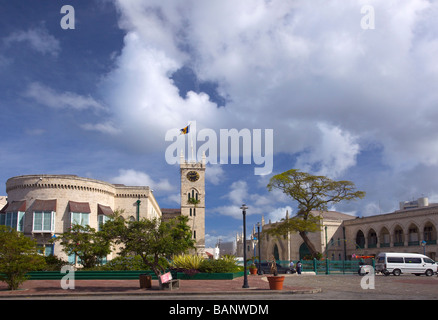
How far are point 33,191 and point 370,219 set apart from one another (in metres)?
50.1

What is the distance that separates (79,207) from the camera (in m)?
53.0

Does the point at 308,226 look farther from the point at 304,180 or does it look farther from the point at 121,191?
the point at 121,191

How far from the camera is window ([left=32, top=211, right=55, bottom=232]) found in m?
50.8

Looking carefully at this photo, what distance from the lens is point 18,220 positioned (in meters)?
51.1

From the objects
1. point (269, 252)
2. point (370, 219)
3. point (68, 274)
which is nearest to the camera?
point (68, 274)

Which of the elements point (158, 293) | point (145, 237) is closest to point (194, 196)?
point (145, 237)

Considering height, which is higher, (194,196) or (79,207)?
(194,196)

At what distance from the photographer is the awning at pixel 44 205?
51.2 m

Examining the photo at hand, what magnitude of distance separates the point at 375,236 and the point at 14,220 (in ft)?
176

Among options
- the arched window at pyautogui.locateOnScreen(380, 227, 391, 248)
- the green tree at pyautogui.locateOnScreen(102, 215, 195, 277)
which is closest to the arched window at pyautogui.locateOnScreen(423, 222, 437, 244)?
the arched window at pyautogui.locateOnScreen(380, 227, 391, 248)


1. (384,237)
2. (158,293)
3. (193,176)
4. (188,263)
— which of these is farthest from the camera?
(193,176)

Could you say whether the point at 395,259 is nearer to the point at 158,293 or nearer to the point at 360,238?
the point at 158,293
